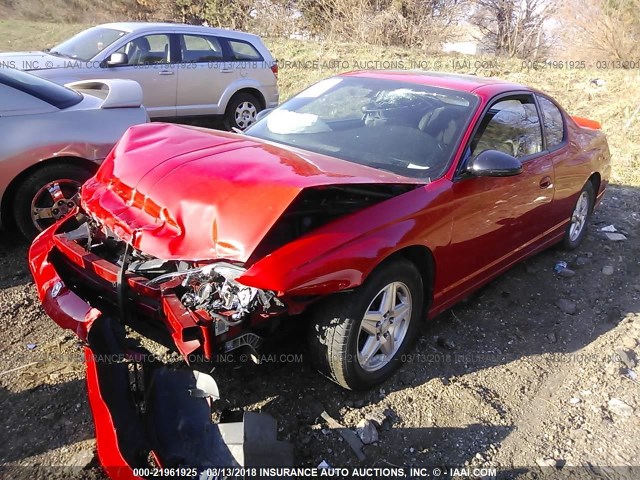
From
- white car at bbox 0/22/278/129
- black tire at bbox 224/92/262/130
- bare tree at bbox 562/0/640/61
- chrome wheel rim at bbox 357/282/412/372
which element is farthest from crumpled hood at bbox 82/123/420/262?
bare tree at bbox 562/0/640/61

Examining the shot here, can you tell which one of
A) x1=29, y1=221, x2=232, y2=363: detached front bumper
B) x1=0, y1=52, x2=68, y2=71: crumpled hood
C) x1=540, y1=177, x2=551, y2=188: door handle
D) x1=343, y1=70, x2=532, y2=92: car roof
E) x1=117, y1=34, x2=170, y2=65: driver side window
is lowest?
x1=29, y1=221, x2=232, y2=363: detached front bumper

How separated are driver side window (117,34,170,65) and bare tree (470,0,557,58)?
11676 millimetres

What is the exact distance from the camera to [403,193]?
114 inches

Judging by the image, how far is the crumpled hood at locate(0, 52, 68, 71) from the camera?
6589 millimetres

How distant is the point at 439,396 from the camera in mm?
3021

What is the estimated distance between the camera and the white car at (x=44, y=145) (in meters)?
4.00

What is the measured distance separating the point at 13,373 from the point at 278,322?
→ 5.13 feet

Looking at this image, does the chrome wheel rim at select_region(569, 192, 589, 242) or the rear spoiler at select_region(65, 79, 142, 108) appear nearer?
the rear spoiler at select_region(65, 79, 142, 108)

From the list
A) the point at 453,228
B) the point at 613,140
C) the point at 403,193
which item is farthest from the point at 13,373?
the point at 613,140

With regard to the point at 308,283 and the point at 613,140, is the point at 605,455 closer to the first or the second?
the point at 308,283

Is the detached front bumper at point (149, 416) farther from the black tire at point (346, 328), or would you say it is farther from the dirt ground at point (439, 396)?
the black tire at point (346, 328)

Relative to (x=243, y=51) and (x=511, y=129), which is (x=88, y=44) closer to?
(x=243, y=51)

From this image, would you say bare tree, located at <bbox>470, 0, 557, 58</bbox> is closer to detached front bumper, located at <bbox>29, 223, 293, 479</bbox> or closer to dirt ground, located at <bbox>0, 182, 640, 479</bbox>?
dirt ground, located at <bbox>0, 182, 640, 479</bbox>

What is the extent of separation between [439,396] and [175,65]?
6544 mm
